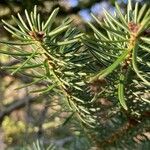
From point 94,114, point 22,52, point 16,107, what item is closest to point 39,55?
point 22,52

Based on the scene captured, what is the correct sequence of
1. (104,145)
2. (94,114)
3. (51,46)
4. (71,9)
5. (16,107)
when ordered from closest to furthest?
(51,46)
(94,114)
(104,145)
(71,9)
(16,107)

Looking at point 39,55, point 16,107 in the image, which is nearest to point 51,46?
point 39,55

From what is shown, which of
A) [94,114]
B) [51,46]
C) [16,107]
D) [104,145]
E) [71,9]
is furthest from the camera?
[16,107]

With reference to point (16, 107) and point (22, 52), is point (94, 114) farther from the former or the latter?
point (16, 107)

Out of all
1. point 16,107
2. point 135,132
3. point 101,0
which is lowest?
point 135,132

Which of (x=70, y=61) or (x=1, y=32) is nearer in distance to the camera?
(x=70, y=61)

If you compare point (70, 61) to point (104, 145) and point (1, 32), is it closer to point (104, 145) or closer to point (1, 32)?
point (104, 145)

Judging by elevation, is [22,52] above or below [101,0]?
below
